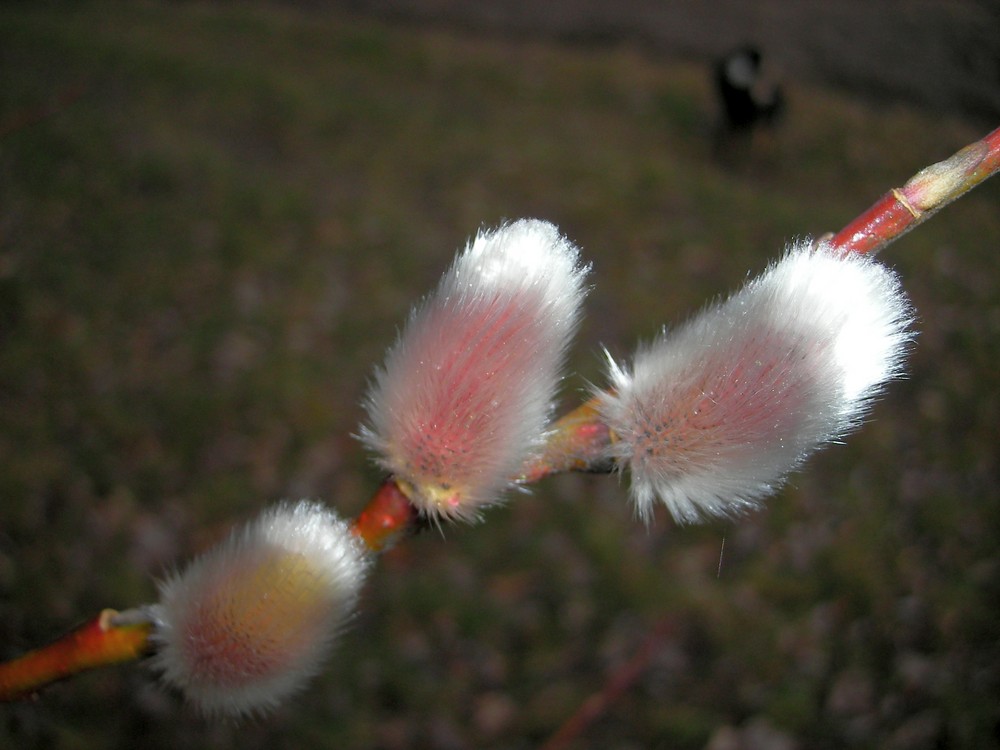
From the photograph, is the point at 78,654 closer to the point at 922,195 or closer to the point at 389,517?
the point at 389,517

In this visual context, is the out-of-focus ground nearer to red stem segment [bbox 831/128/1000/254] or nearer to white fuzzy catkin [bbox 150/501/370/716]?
red stem segment [bbox 831/128/1000/254]

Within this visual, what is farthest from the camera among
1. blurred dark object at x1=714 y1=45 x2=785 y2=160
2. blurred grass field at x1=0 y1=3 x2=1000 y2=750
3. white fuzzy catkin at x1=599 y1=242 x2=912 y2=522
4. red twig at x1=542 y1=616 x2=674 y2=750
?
blurred dark object at x1=714 y1=45 x2=785 y2=160

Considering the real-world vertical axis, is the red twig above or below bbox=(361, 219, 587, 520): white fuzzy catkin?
above

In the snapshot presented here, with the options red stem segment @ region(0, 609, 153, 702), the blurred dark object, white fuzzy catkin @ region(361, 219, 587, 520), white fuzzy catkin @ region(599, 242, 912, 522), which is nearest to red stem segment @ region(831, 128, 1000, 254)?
white fuzzy catkin @ region(599, 242, 912, 522)

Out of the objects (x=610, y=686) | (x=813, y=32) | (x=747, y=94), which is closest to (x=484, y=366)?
(x=610, y=686)

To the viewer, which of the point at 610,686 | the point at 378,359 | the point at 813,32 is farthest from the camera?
the point at 813,32

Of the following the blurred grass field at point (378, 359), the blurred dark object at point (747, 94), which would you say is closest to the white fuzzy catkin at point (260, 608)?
the blurred grass field at point (378, 359)
